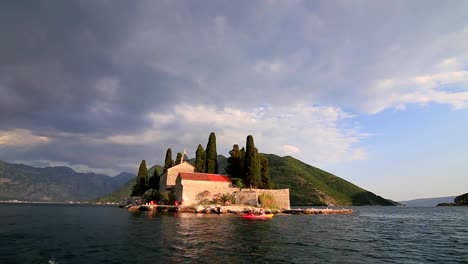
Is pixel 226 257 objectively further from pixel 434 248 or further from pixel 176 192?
pixel 176 192

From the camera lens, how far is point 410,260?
18219 mm

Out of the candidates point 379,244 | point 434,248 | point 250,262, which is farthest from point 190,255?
point 434,248

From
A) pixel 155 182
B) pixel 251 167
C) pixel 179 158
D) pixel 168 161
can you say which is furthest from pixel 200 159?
pixel 155 182

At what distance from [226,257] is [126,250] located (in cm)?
703

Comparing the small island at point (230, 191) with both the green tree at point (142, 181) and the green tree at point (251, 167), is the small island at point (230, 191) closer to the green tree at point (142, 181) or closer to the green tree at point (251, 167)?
the green tree at point (251, 167)

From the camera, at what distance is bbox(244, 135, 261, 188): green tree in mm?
67625

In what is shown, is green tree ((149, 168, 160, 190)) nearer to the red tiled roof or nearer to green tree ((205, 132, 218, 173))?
green tree ((205, 132, 218, 173))

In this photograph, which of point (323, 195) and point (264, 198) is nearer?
point (264, 198)

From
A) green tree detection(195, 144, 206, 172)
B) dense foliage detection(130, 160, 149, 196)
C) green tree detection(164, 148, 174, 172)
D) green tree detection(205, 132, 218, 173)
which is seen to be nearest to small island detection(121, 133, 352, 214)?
green tree detection(205, 132, 218, 173)

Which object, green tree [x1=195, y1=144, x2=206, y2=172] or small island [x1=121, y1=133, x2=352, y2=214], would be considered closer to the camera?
small island [x1=121, y1=133, x2=352, y2=214]

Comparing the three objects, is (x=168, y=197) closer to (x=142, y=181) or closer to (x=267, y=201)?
(x=267, y=201)

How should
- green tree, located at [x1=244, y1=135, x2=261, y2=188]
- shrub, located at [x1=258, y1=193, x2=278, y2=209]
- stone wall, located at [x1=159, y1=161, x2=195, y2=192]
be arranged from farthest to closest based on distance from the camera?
stone wall, located at [x1=159, y1=161, x2=195, y2=192]
green tree, located at [x1=244, y1=135, x2=261, y2=188]
shrub, located at [x1=258, y1=193, x2=278, y2=209]

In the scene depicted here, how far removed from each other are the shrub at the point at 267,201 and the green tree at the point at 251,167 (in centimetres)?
318

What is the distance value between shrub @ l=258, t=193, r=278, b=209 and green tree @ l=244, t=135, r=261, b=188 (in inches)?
125
